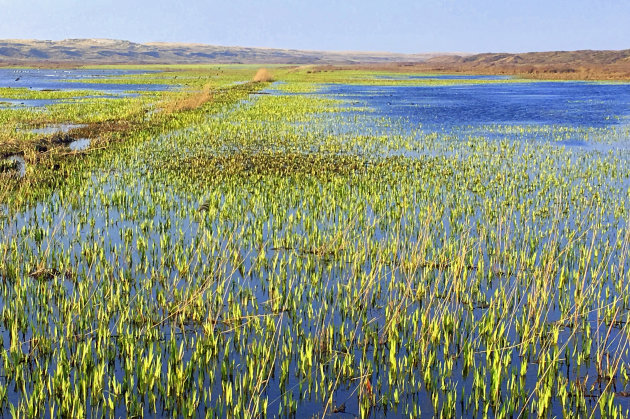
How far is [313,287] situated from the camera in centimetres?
843

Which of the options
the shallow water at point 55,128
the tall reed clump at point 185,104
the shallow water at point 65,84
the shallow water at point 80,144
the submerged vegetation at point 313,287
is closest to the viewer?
the submerged vegetation at point 313,287

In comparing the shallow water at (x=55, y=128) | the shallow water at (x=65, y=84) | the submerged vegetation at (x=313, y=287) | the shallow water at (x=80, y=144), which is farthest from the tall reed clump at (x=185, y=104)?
the shallow water at (x=65, y=84)

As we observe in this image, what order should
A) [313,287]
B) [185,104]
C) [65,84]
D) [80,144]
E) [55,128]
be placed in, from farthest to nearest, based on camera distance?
[65,84] → [185,104] → [55,128] → [80,144] → [313,287]

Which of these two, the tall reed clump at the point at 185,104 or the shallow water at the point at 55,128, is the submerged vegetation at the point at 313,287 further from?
the tall reed clump at the point at 185,104

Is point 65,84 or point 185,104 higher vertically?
point 65,84

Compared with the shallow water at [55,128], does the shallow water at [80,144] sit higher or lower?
lower

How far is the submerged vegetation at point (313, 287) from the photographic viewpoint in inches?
225

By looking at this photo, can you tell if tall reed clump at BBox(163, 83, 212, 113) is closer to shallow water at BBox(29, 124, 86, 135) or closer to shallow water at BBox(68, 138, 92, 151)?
shallow water at BBox(29, 124, 86, 135)

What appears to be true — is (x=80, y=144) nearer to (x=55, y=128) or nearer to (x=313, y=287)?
(x=55, y=128)

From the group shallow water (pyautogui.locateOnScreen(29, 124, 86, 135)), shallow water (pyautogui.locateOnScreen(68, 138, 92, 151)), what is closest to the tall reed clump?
shallow water (pyautogui.locateOnScreen(29, 124, 86, 135))

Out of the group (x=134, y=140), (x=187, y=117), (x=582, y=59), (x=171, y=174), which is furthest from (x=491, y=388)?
(x=582, y=59)

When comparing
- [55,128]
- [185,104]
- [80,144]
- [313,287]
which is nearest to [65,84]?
[185,104]

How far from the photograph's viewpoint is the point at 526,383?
5984mm

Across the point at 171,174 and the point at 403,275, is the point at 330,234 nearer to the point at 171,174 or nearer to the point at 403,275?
the point at 403,275
